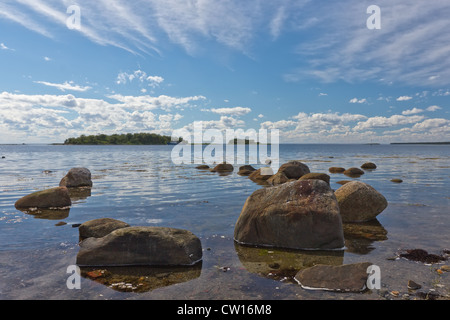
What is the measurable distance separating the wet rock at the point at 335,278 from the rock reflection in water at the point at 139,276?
96.7 inches

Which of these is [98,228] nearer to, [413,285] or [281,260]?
[281,260]

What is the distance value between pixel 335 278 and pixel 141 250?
4.67 metres

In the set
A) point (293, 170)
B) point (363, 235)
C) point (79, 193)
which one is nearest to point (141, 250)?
point (363, 235)

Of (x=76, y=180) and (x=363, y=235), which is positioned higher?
(x=76, y=180)

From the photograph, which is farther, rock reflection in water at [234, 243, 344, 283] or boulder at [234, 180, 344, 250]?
boulder at [234, 180, 344, 250]

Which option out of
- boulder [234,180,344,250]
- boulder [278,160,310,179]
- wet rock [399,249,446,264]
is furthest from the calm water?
boulder [278,160,310,179]

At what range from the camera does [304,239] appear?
348 inches

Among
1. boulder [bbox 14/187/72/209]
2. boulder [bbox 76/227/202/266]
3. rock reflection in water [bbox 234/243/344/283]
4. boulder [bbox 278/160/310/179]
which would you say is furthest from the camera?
boulder [bbox 278/160/310/179]

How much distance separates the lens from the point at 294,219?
8.95m

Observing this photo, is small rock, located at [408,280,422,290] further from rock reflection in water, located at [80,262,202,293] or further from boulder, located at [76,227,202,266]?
boulder, located at [76,227,202,266]

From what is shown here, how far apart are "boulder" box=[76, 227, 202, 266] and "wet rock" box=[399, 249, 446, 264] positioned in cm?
553

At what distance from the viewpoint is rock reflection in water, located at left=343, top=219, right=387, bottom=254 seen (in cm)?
891
